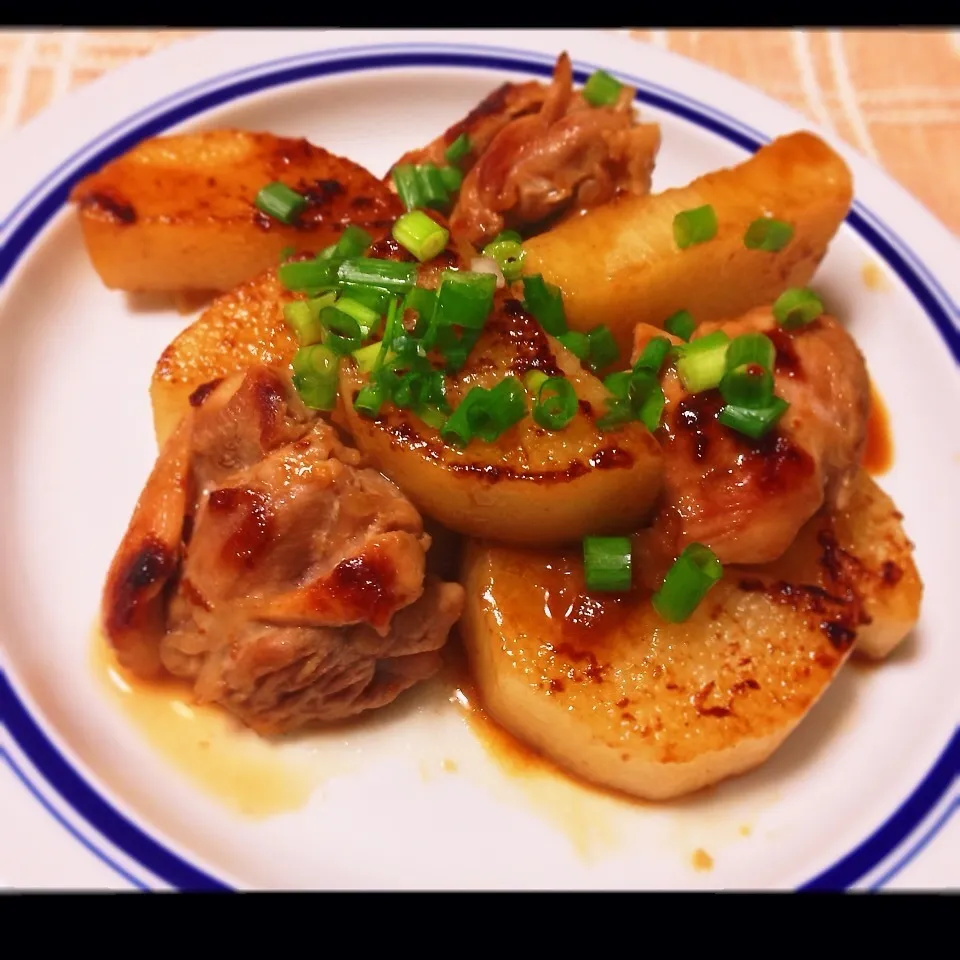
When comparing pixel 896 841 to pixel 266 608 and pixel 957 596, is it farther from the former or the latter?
pixel 266 608

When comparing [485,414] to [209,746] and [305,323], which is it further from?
[209,746]

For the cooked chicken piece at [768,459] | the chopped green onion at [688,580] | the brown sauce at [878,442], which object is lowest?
the brown sauce at [878,442]

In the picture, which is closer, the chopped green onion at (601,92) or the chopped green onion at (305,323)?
the chopped green onion at (305,323)

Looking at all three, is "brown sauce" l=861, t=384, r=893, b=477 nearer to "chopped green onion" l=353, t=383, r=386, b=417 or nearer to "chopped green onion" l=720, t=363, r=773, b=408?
"chopped green onion" l=720, t=363, r=773, b=408

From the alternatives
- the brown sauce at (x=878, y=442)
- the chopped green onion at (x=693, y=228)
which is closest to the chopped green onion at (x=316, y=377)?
the chopped green onion at (x=693, y=228)

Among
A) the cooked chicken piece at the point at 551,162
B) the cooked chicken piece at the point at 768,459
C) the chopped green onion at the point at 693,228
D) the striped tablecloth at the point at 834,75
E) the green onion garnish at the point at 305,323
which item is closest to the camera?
the cooked chicken piece at the point at 768,459

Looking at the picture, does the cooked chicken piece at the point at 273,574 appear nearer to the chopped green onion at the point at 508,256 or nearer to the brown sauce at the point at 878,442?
the chopped green onion at the point at 508,256
